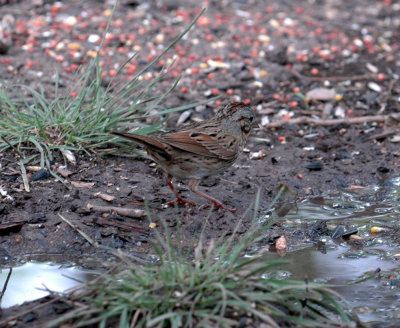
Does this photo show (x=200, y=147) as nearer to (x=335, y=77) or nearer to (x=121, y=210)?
(x=121, y=210)

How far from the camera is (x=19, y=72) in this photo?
25.7ft

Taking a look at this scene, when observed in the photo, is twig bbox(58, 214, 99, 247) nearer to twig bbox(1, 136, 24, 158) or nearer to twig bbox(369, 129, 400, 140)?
twig bbox(1, 136, 24, 158)

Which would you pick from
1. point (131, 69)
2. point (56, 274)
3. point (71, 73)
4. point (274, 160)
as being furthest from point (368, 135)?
point (56, 274)

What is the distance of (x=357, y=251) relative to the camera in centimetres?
511

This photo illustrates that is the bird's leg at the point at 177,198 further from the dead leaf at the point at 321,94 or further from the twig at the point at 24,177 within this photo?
the dead leaf at the point at 321,94

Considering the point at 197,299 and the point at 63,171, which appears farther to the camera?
the point at 63,171

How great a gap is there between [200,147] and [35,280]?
1.69 meters

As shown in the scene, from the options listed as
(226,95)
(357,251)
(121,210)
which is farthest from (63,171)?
(226,95)

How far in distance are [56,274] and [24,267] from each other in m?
0.27

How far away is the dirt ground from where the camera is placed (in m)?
5.25

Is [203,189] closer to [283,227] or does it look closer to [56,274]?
[283,227]

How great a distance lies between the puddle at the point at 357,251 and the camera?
→ 4328mm

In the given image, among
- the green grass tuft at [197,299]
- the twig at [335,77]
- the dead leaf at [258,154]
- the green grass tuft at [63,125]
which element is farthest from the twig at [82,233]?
the twig at [335,77]

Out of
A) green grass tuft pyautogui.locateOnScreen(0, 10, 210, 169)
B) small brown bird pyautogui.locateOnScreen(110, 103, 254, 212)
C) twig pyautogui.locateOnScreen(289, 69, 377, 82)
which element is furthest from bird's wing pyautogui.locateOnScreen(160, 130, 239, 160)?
twig pyautogui.locateOnScreen(289, 69, 377, 82)
